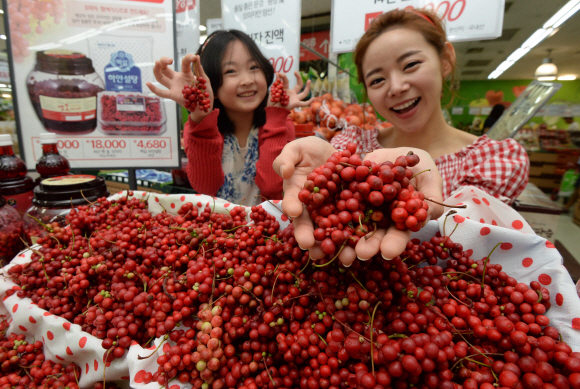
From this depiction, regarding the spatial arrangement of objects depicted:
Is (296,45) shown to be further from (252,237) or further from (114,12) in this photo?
(252,237)

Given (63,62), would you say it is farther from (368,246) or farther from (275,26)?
(368,246)

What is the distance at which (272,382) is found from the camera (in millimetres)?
592

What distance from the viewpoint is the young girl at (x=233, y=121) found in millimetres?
1610

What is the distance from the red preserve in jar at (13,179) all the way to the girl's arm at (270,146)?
1251 mm

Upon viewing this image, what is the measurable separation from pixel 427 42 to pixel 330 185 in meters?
1.15

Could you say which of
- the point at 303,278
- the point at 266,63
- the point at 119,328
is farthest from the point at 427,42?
the point at 119,328

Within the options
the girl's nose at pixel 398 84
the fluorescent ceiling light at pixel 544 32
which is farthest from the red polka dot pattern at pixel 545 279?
the fluorescent ceiling light at pixel 544 32


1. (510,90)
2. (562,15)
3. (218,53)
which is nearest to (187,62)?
(218,53)

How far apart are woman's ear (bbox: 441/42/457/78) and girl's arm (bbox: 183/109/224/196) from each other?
4.05 ft

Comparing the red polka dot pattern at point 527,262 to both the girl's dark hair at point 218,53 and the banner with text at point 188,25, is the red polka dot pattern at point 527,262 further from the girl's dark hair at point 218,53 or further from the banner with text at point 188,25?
the banner with text at point 188,25

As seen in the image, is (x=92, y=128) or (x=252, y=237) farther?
(x=92, y=128)

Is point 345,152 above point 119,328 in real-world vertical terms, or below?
above

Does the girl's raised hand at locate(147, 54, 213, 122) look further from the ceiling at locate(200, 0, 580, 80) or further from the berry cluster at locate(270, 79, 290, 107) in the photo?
the ceiling at locate(200, 0, 580, 80)

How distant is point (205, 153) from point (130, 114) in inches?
28.3
